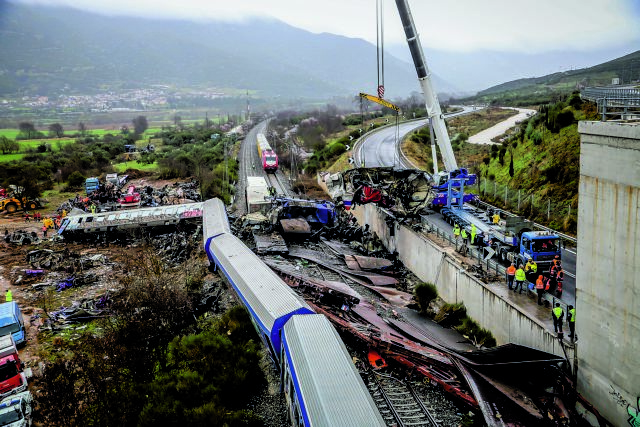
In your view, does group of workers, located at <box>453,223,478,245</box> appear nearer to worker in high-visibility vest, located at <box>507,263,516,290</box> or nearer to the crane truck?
the crane truck

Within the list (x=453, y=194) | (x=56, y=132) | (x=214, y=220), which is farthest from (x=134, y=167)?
(x=56, y=132)

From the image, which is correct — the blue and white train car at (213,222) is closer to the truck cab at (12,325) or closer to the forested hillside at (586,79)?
A: the truck cab at (12,325)

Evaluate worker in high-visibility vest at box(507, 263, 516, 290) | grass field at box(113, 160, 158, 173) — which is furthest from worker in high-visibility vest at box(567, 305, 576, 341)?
grass field at box(113, 160, 158, 173)

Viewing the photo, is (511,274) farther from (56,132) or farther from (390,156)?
(56,132)

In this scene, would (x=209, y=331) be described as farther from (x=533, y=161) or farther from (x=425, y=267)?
(x=533, y=161)

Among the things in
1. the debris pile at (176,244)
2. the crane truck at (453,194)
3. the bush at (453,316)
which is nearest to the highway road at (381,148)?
the crane truck at (453,194)

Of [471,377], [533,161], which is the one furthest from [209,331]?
[533,161]
